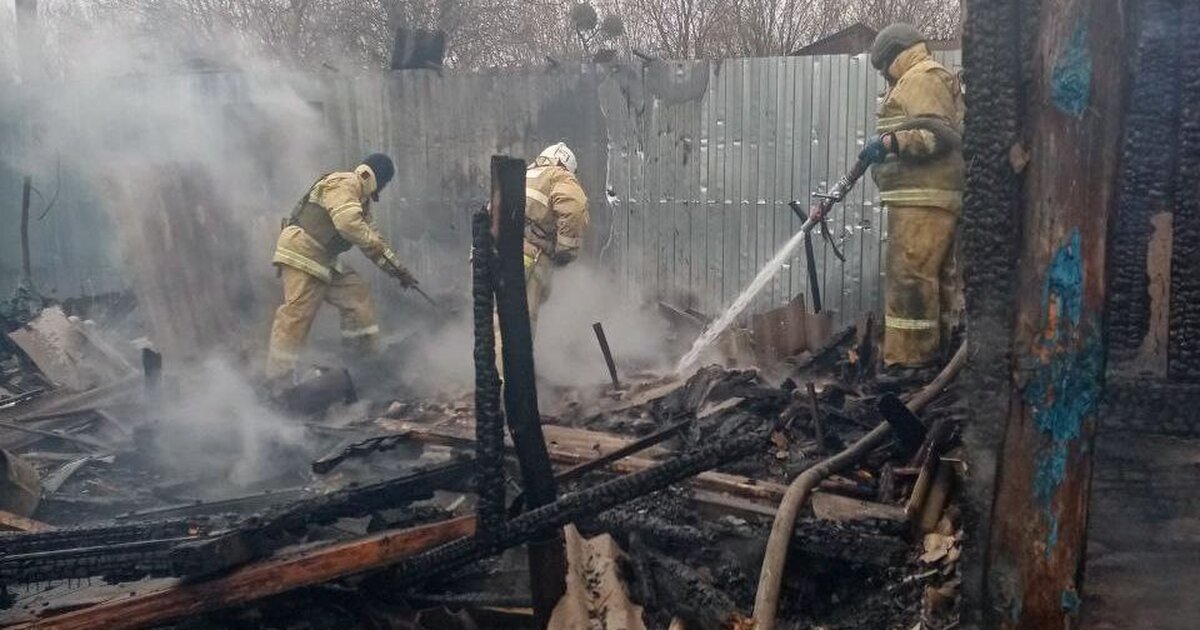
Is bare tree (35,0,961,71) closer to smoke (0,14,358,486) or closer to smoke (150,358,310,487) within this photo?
smoke (0,14,358,486)

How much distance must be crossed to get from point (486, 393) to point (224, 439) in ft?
12.9

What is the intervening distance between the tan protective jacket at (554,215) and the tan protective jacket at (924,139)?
92.3 inches

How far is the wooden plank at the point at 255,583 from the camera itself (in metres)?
3.21

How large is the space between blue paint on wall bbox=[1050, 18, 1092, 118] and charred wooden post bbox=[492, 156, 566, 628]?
64.7 inches

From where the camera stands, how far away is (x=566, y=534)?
12.8 feet

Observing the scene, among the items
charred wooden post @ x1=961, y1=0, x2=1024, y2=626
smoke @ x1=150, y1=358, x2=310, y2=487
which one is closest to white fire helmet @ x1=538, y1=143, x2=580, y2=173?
smoke @ x1=150, y1=358, x2=310, y2=487

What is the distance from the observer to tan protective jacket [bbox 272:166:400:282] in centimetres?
773

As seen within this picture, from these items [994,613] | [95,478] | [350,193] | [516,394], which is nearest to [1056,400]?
[994,613]

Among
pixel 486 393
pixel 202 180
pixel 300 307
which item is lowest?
pixel 300 307

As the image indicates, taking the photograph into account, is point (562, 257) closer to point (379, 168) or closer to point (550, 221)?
point (550, 221)

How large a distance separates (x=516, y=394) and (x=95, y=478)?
4.01 metres

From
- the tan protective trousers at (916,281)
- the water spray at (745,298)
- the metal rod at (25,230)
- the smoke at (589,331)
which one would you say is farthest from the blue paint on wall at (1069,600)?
the metal rod at (25,230)

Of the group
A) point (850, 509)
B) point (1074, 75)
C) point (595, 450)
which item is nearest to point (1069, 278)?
point (1074, 75)

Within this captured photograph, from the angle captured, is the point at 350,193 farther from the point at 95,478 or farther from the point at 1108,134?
the point at 1108,134
